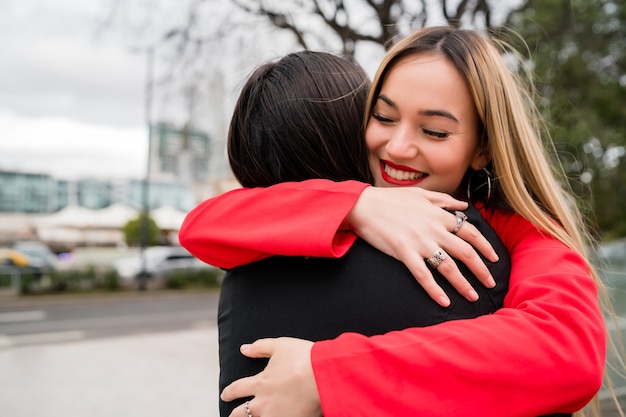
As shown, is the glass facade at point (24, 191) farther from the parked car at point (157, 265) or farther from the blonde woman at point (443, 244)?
the blonde woman at point (443, 244)

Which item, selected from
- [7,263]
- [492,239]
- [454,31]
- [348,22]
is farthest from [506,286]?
[7,263]

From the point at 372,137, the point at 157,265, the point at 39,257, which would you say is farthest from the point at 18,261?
the point at 372,137

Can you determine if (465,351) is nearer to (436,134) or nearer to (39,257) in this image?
(436,134)

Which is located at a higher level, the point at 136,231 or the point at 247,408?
the point at 247,408

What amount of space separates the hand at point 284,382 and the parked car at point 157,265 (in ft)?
70.3

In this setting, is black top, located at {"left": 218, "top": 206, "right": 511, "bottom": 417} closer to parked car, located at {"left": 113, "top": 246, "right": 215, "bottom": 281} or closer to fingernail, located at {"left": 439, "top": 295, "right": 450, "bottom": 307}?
fingernail, located at {"left": 439, "top": 295, "right": 450, "bottom": 307}

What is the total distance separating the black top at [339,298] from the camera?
0.96 meters

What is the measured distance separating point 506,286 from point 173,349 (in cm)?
875

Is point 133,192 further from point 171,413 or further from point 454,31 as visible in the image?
point 454,31

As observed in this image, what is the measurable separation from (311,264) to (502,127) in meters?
0.53

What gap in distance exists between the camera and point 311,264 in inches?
40.4

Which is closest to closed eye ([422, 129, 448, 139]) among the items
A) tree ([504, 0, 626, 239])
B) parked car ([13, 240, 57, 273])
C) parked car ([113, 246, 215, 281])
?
tree ([504, 0, 626, 239])

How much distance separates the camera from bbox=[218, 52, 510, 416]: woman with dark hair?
0.97m

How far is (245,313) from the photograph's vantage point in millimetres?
1108
